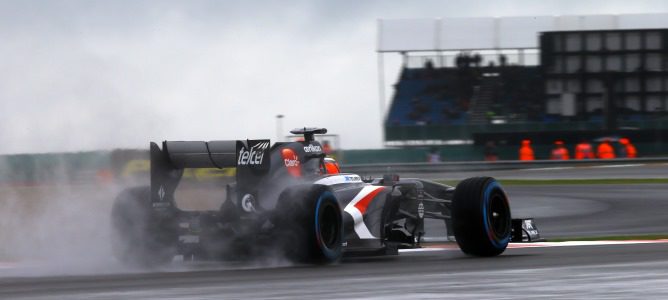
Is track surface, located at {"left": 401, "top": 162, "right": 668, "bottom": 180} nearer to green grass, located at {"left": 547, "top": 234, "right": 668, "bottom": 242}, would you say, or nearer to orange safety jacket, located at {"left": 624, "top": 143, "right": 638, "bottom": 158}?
orange safety jacket, located at {"left": 624, "top": 143, "right": 638, "bottom": 158}

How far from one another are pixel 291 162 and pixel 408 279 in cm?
299

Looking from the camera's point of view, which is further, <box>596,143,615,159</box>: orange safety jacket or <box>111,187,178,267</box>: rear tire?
<box>596,143,615,159</box>: orange safety jacket

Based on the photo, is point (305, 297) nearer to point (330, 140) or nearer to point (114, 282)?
point (114, 282)

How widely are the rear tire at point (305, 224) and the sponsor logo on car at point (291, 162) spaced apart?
1020 millimetres

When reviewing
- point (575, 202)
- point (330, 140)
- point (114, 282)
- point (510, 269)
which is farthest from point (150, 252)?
point (330, 140)

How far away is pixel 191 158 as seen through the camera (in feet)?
33.4

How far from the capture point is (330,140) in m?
29.1

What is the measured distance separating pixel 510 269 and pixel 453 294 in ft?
6.52

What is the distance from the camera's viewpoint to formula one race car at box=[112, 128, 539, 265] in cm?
934

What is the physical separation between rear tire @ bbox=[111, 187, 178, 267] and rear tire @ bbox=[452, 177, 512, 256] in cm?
258

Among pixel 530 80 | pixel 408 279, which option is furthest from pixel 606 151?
pixel 408 279

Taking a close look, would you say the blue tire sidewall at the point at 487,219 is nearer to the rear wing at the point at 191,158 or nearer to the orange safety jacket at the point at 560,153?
the rear wing at the point at 191,158

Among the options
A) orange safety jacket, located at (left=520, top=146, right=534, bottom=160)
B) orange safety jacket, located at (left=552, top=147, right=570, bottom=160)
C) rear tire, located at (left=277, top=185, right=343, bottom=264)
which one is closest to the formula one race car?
rear tire, located at (left=277, top=185, right=343, bottom=264)

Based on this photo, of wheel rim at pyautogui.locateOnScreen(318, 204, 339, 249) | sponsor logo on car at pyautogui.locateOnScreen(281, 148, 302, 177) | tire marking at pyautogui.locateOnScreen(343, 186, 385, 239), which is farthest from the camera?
sponsor logo on car at pyautogui.locateOnScreen(281, 148, 302, 177)
